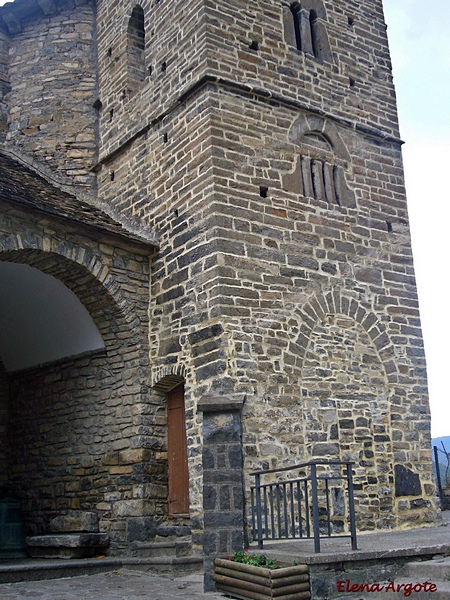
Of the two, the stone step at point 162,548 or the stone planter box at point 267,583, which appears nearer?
the stone planter box at point 267,583

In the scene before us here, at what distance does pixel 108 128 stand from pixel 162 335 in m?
4.41

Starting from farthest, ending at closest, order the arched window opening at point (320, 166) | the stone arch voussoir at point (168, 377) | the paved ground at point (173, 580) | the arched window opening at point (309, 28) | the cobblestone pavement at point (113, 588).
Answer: the arched window opening at point (309, 28) < the arched window opening at point (320, 166) < the stone arch voussoir at point (168, 377) < the cobblestone pavement at point (113, 588) < the paved ground at point (173, 580)

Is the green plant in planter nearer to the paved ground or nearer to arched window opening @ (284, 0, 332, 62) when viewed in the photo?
the paved ground

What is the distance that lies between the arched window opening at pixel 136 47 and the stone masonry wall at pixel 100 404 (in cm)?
356

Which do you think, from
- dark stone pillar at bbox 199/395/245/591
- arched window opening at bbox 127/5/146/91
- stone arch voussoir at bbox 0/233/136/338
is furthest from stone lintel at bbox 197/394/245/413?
arched window opening at bbox 127/5/146/91

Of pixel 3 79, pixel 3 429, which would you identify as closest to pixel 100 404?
pixel 3 429

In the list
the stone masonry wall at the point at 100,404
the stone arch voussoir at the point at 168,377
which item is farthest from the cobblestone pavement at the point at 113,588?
the stone arch voussoir at the point at 168,377

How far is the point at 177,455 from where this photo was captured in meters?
9.65

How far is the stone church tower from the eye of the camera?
9.15m

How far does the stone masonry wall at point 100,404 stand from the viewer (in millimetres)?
9391

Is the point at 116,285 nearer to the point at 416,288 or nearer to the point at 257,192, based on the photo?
the point at 257,192

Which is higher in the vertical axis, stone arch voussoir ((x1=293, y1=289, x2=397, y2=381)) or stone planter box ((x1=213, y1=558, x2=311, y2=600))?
stone arch voussoir ((x1=293, y1=289, x2=397, y2=381))

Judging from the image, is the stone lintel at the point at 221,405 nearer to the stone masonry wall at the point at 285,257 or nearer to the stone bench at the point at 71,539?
the stone masonry wall at the point at 285,257

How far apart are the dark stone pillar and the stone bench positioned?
3100mm
